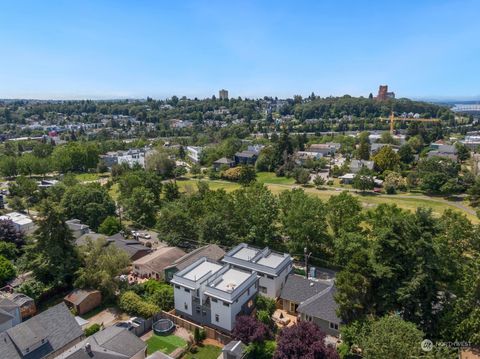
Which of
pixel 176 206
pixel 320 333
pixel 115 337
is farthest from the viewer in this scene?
pixel 176 206

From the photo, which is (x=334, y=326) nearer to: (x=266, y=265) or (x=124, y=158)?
(x=266, y=265)

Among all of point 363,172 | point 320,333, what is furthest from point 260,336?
point 363,172

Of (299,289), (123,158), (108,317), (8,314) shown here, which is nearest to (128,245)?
(108,317)

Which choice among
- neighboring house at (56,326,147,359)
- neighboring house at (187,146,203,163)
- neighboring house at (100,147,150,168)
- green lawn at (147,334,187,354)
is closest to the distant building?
neighboring house at (100,147,150,168)

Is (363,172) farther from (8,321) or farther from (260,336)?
(8,321)

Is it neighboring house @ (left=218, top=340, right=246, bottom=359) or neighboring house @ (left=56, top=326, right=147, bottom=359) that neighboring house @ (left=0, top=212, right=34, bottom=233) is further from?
neighboring house @ (left=218, top=340, right=246, bottom=359)
